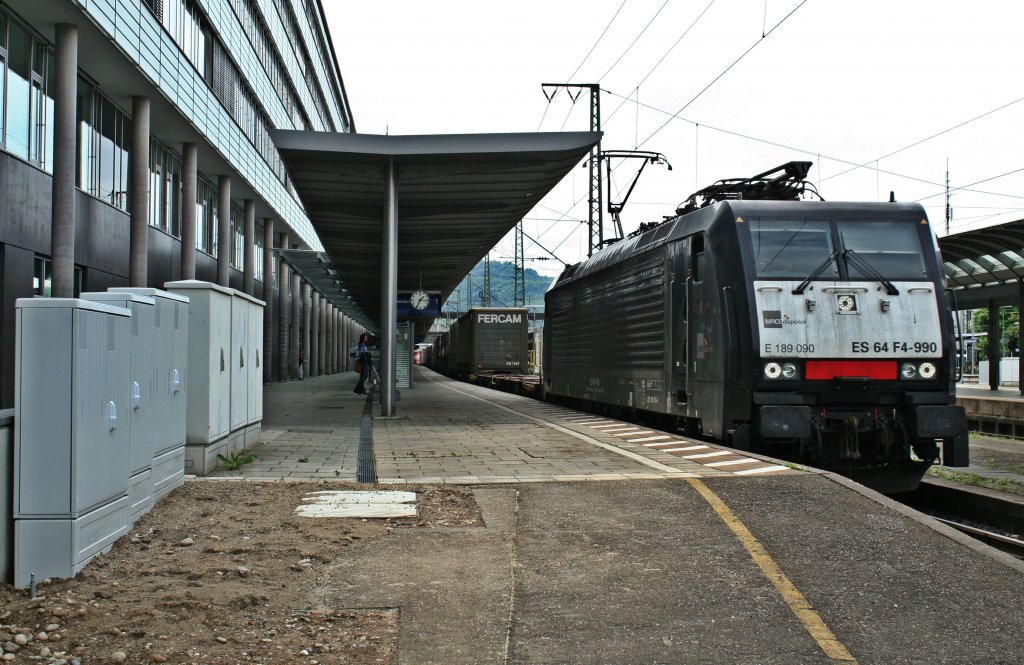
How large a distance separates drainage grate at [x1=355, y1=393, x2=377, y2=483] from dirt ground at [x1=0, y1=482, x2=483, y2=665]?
196 centimetres

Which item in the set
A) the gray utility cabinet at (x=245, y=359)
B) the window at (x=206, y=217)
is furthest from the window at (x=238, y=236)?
the gray utility cabinet at (x=245, y=359)

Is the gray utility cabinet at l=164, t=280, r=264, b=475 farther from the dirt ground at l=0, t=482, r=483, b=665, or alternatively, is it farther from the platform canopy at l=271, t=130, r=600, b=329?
the platform canopy at l=271, t=130, r=600, b=329

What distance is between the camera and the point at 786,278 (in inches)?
388

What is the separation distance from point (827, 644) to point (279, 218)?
37.0 meters

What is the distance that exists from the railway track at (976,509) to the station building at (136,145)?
1343 cm

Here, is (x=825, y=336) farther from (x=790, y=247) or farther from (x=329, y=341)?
(x=329, y=341)

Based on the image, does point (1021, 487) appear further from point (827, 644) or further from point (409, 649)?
point (409, 649)

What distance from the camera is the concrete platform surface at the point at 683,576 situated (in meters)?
4.36

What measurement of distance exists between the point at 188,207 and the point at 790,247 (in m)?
18.9

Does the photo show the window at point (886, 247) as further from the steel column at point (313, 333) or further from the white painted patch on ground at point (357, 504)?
the steel column at point (313, 333)

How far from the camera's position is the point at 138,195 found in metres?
20.3

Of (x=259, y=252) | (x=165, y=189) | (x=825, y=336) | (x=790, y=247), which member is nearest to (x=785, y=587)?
(x=825, y=336)

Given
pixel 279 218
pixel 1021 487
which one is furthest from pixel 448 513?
pixel 279 218

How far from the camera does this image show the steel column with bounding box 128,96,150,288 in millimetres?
20141
